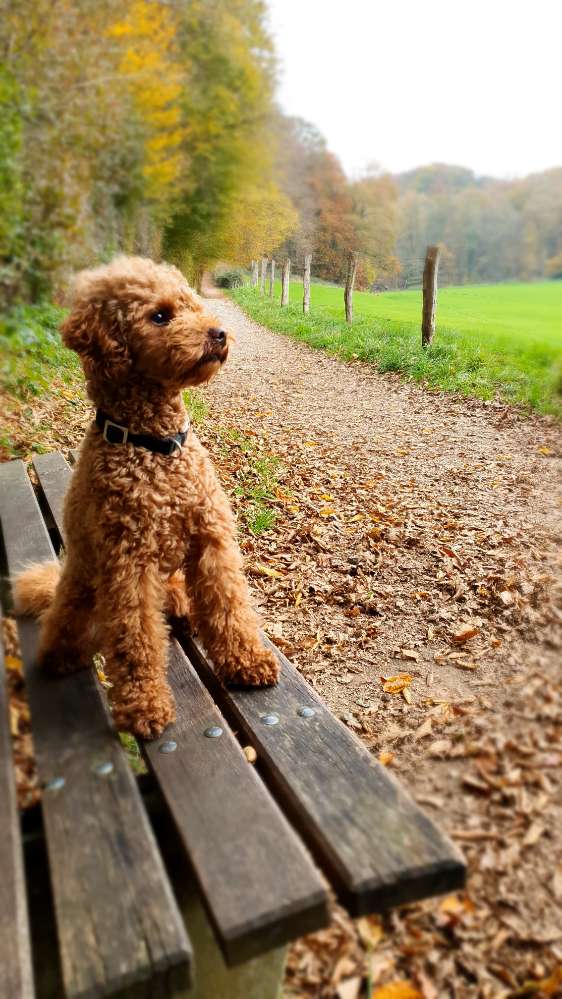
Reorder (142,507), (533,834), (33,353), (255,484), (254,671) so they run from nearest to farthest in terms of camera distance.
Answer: (533,834)
(142,507)
(254,671)
(33,353)
(255,484)

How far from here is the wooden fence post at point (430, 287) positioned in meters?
2.32

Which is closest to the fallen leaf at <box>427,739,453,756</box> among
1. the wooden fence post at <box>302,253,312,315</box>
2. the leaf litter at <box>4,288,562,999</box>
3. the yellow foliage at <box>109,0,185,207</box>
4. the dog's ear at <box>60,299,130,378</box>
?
the leaf litter at <box>4,288,562,999</box>

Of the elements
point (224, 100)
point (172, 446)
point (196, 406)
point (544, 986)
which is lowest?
point (544, 986)

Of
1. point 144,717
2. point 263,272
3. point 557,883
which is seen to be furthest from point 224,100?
point 557,883

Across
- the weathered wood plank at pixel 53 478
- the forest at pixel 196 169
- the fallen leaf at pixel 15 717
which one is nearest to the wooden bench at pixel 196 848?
the fallen leaf at pixel 15 717

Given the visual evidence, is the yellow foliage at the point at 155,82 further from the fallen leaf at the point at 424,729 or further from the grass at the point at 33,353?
the fallen leaf at the point at 424,729

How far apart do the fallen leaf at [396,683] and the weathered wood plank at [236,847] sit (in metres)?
1.09

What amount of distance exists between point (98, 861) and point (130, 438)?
104 centimetres

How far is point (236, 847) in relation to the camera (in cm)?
124

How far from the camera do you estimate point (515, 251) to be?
2062 millimetres

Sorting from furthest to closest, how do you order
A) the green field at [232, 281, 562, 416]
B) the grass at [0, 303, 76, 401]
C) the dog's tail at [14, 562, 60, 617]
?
the grass at [0, 303, 76, 401], the dog's tail at [14, 562, 60, 617], the green field at [232, 281, 562, 416]

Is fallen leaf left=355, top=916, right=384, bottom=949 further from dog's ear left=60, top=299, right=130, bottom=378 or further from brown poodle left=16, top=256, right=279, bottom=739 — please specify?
dog's ear left=60, top=299, right=130, bottom=378

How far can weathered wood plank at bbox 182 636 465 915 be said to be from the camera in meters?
1.20

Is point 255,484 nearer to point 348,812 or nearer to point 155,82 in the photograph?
point 155,82
